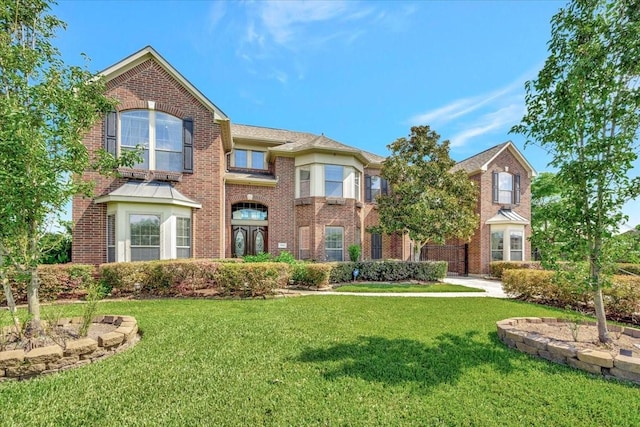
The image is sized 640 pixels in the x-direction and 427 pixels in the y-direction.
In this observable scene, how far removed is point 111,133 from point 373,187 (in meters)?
13.4

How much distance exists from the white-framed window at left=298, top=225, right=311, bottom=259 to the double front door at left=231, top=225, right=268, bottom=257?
5.96 feet

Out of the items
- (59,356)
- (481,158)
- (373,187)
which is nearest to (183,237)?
(59,356)

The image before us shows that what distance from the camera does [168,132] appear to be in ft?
40.0

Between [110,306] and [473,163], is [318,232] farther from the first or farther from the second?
[473,163]

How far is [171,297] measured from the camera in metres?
9.09

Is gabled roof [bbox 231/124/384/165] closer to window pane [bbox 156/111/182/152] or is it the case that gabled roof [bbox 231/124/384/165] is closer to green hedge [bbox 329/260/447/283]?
window pane [bbox 156/111/182/152]

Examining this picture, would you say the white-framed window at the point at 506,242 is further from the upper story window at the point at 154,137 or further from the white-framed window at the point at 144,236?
the white-framed window at the point at 144,236

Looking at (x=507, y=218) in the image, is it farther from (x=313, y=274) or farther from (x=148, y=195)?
(x=148, y=195)

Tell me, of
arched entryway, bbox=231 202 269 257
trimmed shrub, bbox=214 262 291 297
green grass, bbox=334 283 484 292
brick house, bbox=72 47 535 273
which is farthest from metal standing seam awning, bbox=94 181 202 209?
green grass, bbox=334 283 484 292

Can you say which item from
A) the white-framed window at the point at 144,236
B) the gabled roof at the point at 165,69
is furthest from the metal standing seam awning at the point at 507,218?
the white-framed window at the point at 144,236

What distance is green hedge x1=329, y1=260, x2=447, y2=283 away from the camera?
13037 millimetres

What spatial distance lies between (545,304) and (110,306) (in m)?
12.3

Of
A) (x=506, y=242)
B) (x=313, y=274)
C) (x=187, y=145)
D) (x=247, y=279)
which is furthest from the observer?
(x=506, y=242)

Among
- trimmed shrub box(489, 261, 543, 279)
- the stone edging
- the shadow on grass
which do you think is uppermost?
the stone edging
